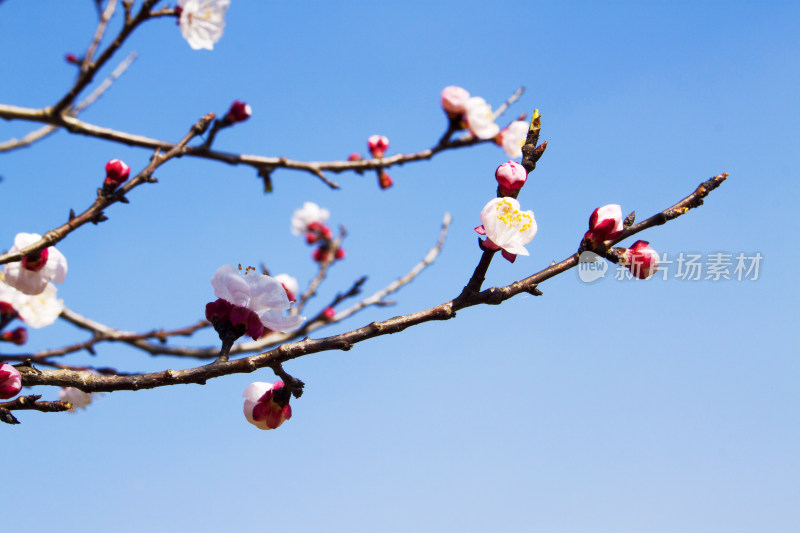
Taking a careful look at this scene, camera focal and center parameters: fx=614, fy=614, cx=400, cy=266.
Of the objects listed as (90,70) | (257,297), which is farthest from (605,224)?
(90,70)

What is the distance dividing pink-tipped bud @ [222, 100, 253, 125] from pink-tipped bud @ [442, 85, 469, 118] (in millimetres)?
1132

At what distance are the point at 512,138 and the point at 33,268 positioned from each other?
251 cm

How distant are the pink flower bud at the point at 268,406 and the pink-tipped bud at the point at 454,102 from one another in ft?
7.38

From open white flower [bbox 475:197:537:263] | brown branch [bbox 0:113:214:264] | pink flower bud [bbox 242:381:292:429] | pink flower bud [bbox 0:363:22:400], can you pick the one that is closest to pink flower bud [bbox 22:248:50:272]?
brown branch [bbox 0:113:214:264]

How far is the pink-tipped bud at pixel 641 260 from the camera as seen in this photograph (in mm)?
1657

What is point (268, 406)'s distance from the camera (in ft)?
5.69

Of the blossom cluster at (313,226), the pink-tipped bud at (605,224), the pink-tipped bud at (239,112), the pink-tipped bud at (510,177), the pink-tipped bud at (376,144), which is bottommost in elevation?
the pink-tipped bud at (605,224)

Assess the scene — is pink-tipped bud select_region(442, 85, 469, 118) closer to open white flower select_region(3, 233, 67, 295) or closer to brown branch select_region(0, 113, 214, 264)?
brown branch select_region(0, 113, 214, 264)

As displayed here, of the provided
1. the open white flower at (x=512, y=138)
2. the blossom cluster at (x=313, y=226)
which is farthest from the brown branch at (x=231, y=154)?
the blossom cluster at (x=313, y=226)

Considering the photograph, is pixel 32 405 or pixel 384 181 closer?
pixel 32 405

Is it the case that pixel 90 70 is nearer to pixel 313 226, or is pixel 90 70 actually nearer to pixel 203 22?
pixel 203 22

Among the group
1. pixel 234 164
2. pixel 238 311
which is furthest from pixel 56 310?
pixel 238 311

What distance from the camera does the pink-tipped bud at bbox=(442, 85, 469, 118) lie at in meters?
3.52

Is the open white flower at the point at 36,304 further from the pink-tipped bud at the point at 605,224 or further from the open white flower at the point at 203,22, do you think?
the pink-tipped bud at the point at 605,224
